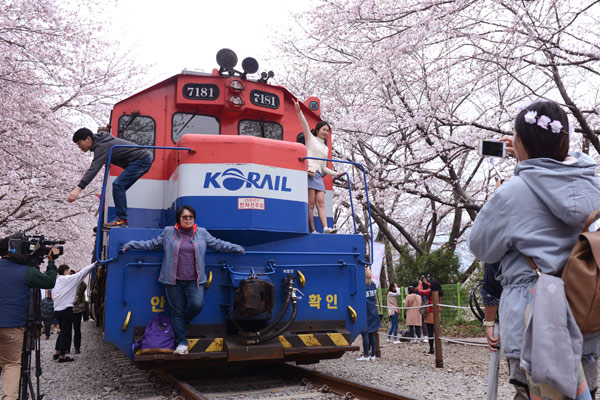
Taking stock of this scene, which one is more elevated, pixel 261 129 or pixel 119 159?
pixel 261 129

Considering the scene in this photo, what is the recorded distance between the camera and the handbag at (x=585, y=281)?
5.57ft

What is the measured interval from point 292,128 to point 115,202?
8.99ft

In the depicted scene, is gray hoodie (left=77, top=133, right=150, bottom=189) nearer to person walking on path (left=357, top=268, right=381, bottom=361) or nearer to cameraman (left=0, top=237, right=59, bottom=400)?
cameraman (left=0, top=237, right=59, bottom=400)

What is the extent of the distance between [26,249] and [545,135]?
16.0ft

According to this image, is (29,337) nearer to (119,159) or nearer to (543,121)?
(119,159)

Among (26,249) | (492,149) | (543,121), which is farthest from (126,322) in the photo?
(543,121)

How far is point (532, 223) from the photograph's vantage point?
191cm

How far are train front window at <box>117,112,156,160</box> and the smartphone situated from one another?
16.8ft

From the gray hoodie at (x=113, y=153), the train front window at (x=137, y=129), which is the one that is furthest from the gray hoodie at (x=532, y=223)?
the train front window at (x=137, y=129)

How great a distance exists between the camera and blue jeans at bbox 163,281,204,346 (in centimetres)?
529

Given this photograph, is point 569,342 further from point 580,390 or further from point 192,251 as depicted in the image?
point 192,251

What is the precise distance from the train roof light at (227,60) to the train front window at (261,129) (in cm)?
72

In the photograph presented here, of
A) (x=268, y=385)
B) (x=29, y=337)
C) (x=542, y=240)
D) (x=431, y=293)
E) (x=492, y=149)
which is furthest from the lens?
(x=431, y=293)

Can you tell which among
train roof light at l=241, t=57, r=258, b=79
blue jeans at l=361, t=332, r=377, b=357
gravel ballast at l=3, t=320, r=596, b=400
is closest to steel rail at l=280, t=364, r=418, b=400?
gravel ballast at l=3, t=320, r=596, b=400
